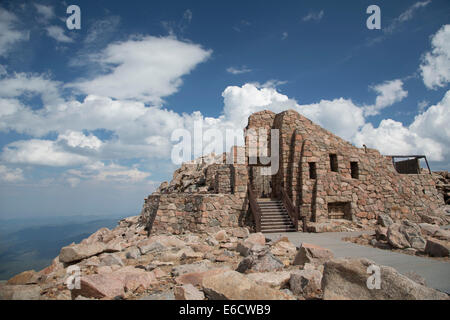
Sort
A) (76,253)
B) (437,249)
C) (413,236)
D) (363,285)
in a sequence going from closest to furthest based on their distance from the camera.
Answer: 1. (363,285)
2. (437,249)
3. (76,253)
4. (413,236)

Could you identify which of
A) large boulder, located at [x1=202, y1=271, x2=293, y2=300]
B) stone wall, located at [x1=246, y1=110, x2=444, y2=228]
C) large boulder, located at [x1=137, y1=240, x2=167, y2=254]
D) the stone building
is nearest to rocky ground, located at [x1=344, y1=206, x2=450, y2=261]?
the stone building

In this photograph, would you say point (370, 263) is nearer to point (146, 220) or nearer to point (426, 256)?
point (426, 256)

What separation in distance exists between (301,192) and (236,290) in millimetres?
10180

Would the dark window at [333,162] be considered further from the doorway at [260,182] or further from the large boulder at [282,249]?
the large boulder at [282,249]

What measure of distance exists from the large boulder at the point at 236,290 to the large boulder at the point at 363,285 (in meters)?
0.66

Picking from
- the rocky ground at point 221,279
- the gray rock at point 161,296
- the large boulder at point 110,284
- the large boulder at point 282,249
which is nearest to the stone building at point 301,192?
the large boulder at point 282,249

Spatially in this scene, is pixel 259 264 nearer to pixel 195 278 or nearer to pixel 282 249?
pixel 195 278

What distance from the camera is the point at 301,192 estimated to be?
40.3 feet

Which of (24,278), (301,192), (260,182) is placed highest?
(260,182)

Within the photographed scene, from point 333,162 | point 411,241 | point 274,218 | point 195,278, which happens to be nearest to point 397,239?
point 411,241

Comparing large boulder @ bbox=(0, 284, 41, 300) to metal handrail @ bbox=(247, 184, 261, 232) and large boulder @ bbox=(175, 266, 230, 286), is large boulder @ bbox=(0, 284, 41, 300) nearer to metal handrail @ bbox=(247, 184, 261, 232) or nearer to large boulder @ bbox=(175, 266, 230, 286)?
large boulder @ bbox=(175, 266, 230, 286)

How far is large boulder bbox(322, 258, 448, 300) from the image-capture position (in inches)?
105

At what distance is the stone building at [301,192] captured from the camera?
10672mm

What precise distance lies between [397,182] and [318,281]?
13567mm
